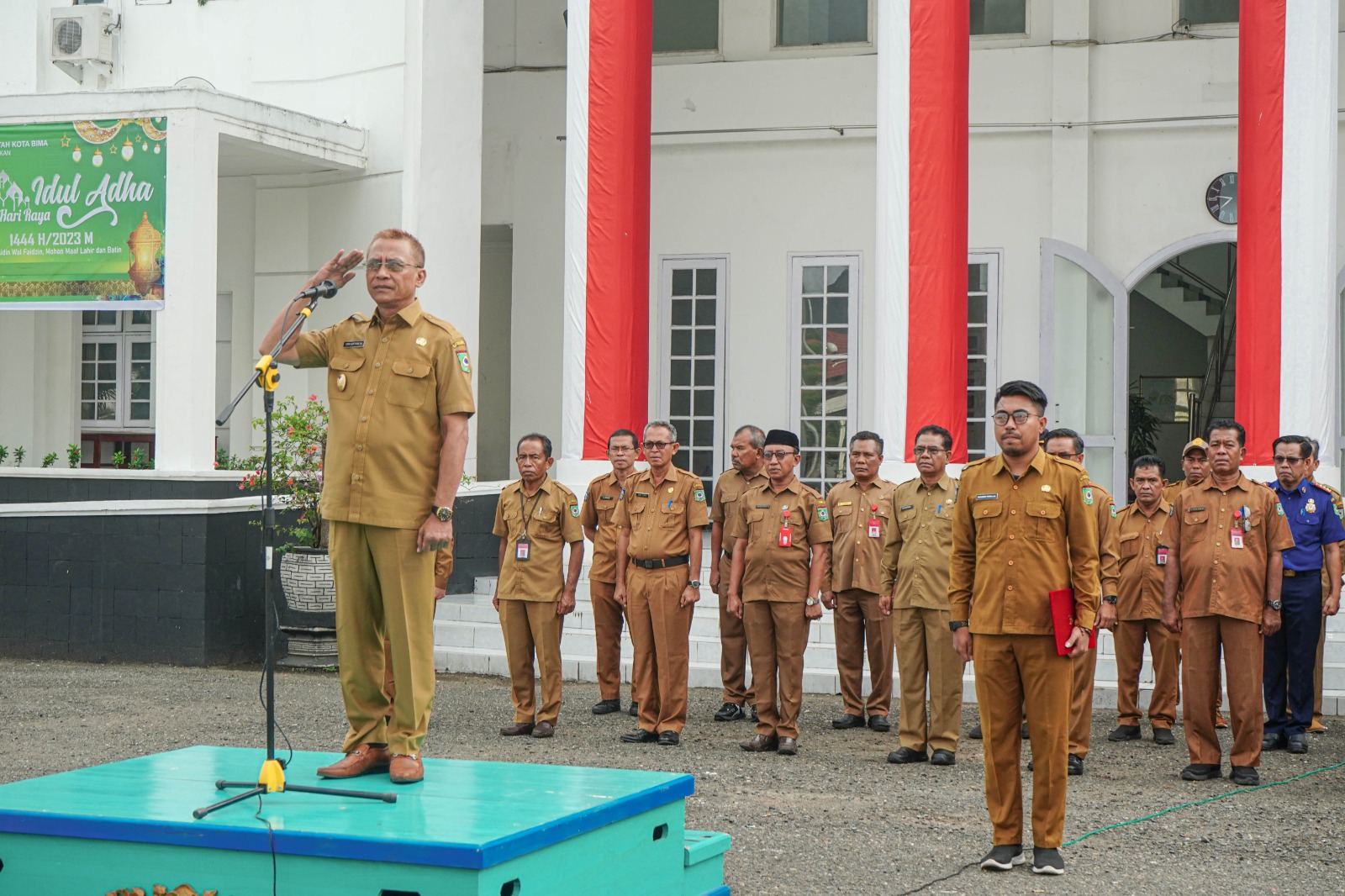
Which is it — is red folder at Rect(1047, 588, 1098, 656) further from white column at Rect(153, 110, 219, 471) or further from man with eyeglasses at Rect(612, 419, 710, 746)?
white column at Rect(153, 110, 219, 471)

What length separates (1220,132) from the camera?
593 inches

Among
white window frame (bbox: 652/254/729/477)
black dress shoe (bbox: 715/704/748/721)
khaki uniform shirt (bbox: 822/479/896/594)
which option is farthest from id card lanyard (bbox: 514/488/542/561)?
white window frame (bbox: 652/254/729/477)

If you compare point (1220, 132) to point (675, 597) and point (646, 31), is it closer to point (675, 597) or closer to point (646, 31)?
point (646, 31)

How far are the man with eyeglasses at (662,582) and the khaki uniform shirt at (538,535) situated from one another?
1.31 ft

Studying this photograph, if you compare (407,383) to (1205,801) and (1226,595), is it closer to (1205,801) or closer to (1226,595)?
(1205,801)

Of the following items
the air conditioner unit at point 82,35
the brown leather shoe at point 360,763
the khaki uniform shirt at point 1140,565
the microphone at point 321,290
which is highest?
the air conditioner unit at point 82,35

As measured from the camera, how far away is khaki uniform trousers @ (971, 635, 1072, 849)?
18.8 feet

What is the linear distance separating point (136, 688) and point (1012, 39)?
10.3 meters

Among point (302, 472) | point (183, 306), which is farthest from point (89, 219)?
point (302, 472)

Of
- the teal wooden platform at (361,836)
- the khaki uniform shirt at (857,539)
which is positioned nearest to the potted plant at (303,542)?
the khaki uniform shirt at (857,539)

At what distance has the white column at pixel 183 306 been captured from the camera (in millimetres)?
12641

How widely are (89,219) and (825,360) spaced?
7116mm

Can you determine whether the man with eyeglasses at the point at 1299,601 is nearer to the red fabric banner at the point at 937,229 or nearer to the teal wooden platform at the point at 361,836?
the red fabric banner at the point at 937,229

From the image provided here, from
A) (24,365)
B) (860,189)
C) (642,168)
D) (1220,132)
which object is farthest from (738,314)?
(24,365)
